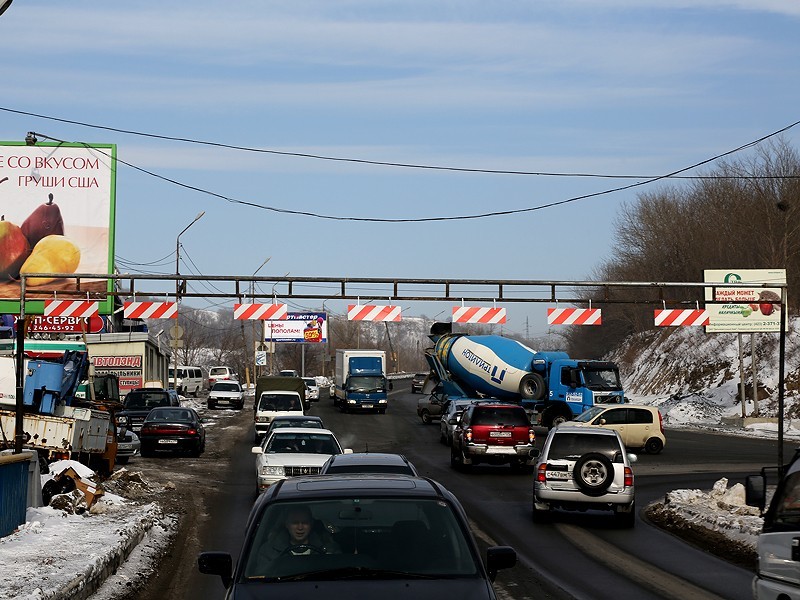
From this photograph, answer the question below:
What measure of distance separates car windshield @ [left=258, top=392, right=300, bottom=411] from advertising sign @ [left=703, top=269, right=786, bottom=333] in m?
16.3

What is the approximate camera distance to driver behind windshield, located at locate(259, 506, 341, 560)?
260 inches

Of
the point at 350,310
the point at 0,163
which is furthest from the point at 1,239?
the point at 350,310

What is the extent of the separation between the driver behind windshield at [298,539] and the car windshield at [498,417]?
22782mm

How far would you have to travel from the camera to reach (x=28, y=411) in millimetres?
24547

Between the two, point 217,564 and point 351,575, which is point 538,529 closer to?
point 217,564

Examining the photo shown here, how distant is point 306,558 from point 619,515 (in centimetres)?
1373

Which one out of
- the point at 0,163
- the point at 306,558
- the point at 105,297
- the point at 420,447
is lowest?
the point at 420,447

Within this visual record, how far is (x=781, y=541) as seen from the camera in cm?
789

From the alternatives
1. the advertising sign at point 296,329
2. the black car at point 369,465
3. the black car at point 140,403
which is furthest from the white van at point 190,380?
the black car at point 369,465

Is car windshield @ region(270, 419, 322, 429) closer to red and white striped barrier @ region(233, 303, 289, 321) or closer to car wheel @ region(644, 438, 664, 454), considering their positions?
red and white striped barrier @ region(233, 303, 289, 321)

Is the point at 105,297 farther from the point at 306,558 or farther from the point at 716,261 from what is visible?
the point at 716,261

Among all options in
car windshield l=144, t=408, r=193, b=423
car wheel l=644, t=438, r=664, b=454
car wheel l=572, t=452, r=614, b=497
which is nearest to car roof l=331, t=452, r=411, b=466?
car wheel l=572, t=452, r=614, b=497

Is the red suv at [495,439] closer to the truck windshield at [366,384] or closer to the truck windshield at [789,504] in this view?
the truck windshield at [789,504]

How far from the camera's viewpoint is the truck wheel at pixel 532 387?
144 ft
